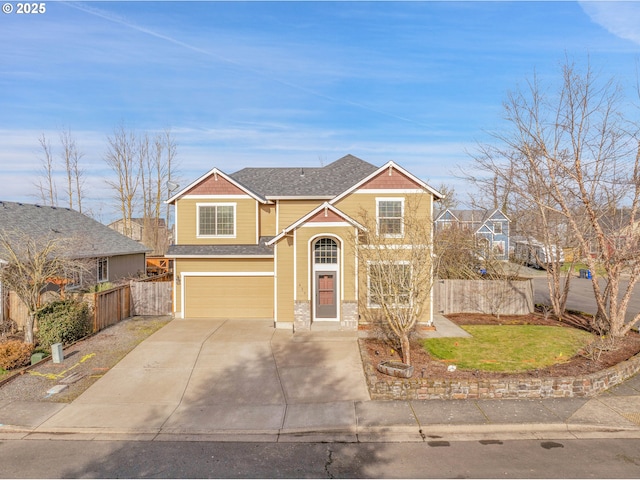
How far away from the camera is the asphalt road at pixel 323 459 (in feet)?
23.8

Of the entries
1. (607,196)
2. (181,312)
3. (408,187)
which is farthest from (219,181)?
(607,196)

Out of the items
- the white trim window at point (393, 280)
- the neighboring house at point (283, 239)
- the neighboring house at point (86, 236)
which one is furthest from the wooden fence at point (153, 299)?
the white trim window at point (393, 280)

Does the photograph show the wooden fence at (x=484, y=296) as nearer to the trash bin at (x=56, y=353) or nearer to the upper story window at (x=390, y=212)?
the upper story window at (x=390, y=212)

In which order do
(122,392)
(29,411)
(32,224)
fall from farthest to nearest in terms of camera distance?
(32,224) → (122,392) → (29,411)

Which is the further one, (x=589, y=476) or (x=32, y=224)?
(x=32, y=224)

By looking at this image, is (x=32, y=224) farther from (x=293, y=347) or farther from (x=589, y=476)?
(x=589, y=476)

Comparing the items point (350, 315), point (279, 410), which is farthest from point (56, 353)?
point (350, 315)

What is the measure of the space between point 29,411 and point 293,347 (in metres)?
7.61

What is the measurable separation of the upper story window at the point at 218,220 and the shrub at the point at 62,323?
618 centimetres

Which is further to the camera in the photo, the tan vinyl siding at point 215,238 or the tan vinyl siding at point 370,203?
the tan vinyl siding at point 215,238

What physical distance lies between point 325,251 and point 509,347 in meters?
7.57

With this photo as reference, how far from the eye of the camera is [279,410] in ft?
32.6

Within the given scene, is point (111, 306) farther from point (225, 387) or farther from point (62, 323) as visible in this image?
point (225, 387)

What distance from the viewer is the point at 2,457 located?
788 cm
